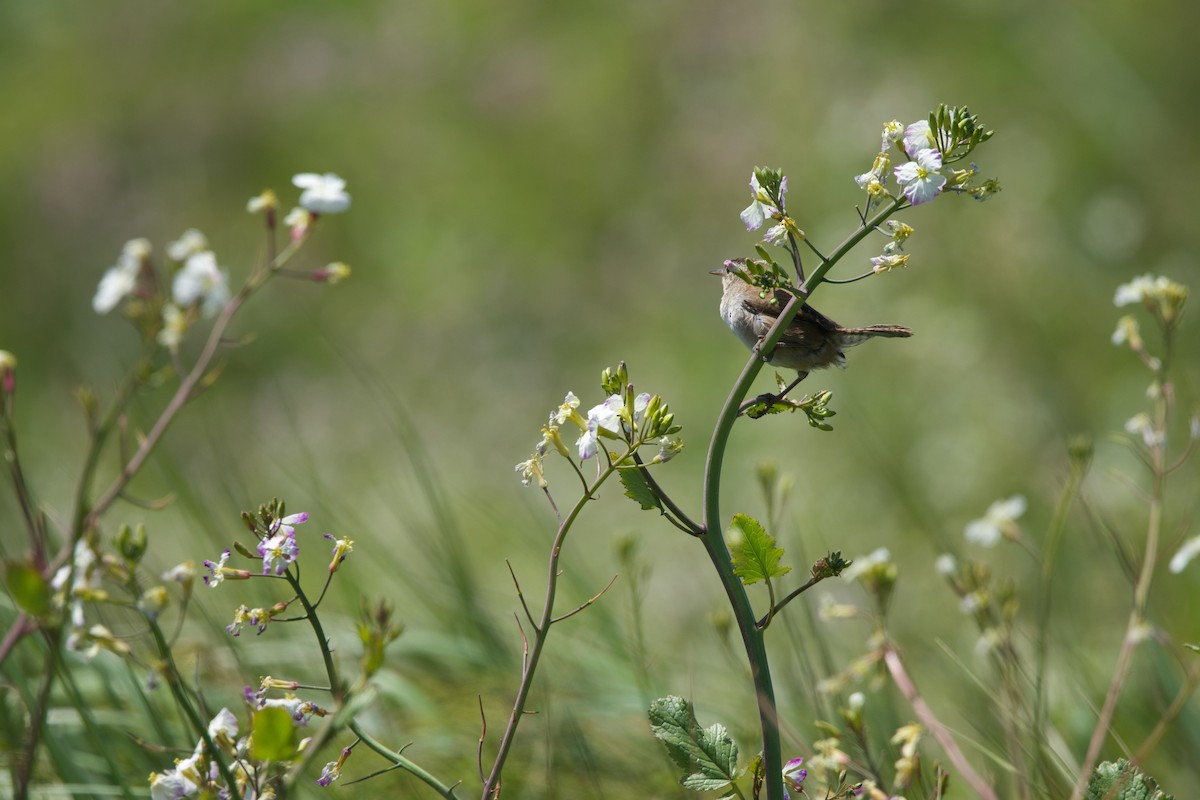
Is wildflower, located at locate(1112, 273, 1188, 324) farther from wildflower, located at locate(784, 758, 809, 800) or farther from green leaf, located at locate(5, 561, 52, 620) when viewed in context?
green leaf, located at locate(5, 561, 52, 620)

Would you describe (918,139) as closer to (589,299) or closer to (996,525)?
(996,525)

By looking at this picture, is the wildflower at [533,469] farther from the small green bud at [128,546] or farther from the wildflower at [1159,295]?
the wildflower at [1159,295]

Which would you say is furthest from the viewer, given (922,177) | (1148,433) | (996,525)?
(996,525)

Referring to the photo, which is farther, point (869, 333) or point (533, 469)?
point (869, 333)

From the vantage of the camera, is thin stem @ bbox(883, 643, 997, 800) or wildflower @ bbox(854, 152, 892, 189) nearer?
wildflower @ bbox(854, 152, 892, 189)

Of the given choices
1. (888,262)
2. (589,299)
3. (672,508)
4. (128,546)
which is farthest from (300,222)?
(589,299)

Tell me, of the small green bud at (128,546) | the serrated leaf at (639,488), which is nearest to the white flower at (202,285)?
the small green bud at (128,546)

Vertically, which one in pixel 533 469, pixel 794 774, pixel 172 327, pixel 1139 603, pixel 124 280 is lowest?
pixel 794 774

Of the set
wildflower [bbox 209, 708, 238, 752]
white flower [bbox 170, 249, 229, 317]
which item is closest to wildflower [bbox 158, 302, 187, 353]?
white flower [bbox 170, 249, 229, 317]
